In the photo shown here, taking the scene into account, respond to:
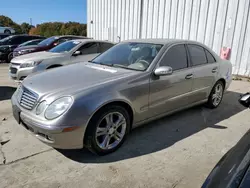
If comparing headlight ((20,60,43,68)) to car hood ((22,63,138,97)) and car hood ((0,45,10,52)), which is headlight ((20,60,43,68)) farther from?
car hood ((0,45,10,52))

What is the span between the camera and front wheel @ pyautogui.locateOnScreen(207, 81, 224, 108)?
191 inches

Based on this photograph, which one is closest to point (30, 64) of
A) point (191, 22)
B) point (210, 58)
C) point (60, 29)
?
point (210, 58)

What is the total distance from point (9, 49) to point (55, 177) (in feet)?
39.3

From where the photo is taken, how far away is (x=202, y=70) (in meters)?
4.35

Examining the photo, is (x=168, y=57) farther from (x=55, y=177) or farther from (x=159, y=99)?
(x=55, y=177)

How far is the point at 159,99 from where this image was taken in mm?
3562

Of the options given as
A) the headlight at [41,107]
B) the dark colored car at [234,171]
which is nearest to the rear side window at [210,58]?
the dark colored car at [234,171]

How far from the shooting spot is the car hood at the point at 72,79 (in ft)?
9.25

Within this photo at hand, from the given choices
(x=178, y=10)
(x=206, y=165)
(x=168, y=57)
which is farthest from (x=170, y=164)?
(x=178, y=10)

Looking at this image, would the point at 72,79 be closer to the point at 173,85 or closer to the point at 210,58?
the point at 173,85

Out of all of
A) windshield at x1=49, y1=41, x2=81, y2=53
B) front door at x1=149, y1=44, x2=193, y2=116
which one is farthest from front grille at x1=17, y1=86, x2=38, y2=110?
windshield at x1=49, y1=41, x2=81, y2=53

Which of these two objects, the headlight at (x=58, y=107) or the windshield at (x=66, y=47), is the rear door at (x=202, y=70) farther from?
the windshield at (x=66, y=47)

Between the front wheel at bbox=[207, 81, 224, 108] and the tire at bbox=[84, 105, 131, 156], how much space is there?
2.46 metres

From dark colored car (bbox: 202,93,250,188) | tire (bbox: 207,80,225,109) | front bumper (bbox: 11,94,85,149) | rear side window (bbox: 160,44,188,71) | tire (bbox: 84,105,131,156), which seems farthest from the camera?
tire (bbox: 207,80,225,109)
